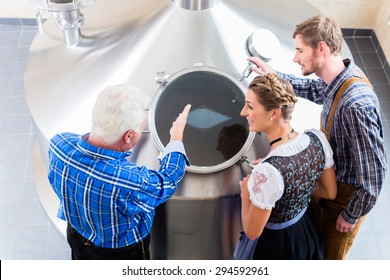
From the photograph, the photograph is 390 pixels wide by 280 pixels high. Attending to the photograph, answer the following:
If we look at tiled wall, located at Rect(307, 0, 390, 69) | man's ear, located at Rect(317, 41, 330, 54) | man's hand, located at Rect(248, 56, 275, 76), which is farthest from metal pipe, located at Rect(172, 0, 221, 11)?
tiled wall, located at Rect(307, 0, 390, 69)

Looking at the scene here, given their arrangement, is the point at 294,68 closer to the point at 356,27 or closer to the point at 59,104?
the point at 59,104

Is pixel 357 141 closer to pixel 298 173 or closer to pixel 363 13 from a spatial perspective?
pixel 298 173

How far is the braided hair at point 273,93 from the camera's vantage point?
76.6 inches

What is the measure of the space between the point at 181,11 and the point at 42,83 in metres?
0.78

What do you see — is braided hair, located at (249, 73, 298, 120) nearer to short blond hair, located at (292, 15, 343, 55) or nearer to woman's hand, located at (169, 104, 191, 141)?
short blond hair, located at (292, 15, 343, 55)

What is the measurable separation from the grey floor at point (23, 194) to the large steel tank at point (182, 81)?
0.87 metres

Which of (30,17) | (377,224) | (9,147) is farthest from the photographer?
(30,17)

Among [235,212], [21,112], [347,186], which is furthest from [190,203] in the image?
[21,112]

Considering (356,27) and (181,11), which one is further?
(356,27)

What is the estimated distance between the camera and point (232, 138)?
2.35 meters

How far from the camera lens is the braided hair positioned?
195 centimetres

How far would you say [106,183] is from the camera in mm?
1907

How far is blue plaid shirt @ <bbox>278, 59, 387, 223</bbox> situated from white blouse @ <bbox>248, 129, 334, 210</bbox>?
8.0 inches

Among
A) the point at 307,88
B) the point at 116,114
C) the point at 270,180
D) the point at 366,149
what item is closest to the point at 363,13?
the point at 307,88
